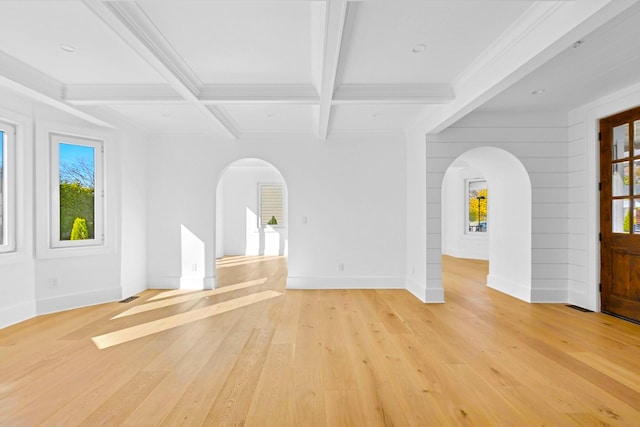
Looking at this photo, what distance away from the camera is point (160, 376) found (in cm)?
240

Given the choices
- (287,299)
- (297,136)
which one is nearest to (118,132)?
(297,136)

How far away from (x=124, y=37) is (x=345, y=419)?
299 cm

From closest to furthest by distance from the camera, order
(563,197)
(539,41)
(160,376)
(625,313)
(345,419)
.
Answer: (345,419) < (539,41) < (160,376) < (625,313) < (563,197)

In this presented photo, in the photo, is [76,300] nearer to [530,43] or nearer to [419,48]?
[419,48]

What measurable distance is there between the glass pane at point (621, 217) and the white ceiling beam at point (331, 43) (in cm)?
363

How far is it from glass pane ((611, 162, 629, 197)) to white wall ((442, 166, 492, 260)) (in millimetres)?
4807

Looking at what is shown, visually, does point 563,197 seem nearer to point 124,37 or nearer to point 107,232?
point 124,37

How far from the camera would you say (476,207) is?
8.98 meters

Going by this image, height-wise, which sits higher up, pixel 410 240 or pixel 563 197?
pixel 563 197

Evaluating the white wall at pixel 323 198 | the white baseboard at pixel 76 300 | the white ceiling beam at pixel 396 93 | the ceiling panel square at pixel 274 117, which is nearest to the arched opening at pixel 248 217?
the white wall at pixel 323 198

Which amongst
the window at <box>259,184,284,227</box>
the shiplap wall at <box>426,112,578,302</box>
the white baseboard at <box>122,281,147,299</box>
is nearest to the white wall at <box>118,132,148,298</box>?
the white baseboard at <box>122,281,147,299</box>

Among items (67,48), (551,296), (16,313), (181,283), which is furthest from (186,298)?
(551,296)

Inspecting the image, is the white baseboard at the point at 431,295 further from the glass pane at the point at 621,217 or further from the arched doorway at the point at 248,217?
the arched doorway at the point at 248,217

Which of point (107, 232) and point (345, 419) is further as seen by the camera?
point (107, 232)
